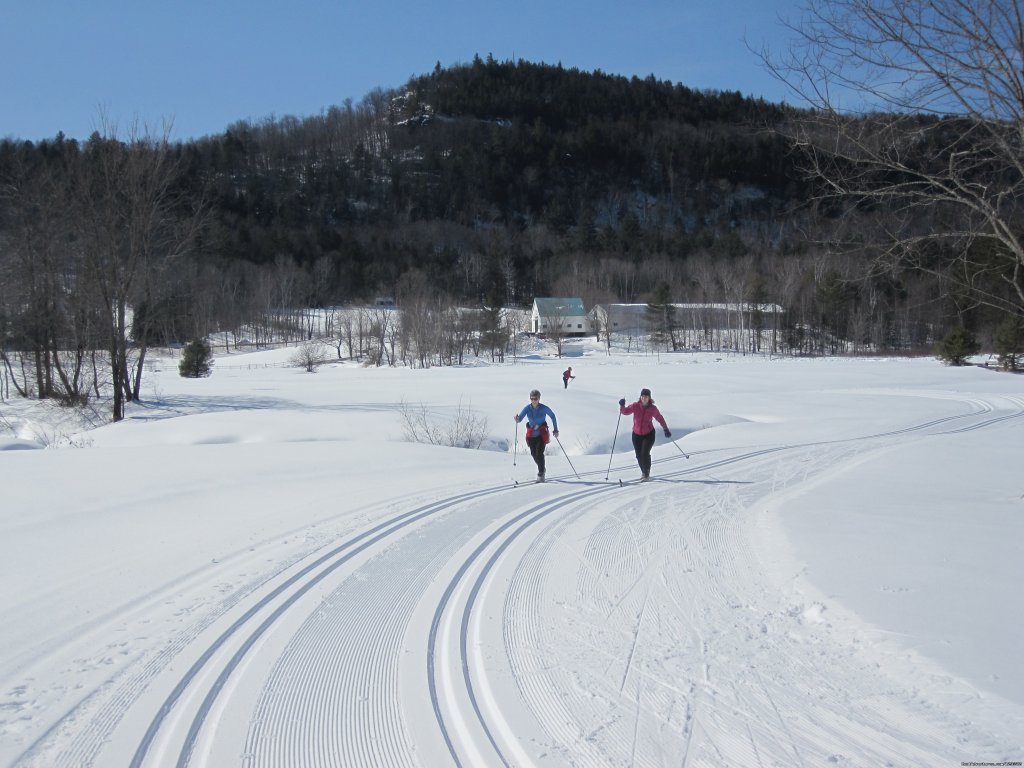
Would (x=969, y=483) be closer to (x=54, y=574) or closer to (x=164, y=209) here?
(x=54, y=574)

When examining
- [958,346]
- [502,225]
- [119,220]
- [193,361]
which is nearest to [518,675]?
[119,220]

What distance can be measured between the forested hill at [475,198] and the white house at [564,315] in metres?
12.4

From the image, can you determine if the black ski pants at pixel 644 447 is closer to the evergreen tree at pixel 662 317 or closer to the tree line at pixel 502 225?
the tree line at pixel 502 225

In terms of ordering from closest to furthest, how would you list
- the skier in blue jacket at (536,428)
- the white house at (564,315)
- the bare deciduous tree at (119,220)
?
the skier in blue jacket at (536,428) < the bare deciduous tree at (119,220) < the white house at (564,315)

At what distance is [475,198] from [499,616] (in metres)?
175

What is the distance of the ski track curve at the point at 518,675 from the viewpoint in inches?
127

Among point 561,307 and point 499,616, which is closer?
point 499,616

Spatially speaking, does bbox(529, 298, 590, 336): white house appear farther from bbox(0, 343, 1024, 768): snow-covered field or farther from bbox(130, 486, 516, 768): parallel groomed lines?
bbox(130, 486, 516, 768): parallel groomed lines

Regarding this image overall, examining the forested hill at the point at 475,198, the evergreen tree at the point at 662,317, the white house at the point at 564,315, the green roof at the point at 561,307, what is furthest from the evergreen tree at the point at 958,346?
the forested hill at the point at 475,198

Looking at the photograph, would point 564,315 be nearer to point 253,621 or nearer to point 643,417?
point 643,417

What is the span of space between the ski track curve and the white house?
77883 mm

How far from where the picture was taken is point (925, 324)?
75.8m

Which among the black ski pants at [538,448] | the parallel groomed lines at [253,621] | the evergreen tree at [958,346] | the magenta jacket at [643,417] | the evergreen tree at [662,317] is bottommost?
the parallel groomed lines at [253,621]

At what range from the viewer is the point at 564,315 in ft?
280
